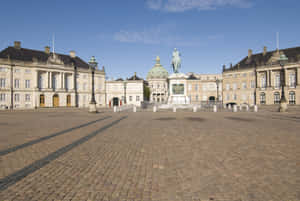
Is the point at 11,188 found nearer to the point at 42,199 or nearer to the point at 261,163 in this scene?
the point at 42,199

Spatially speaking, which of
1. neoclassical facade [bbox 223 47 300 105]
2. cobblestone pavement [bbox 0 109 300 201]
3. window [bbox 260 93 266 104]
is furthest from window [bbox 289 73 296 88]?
cobblestone pavement [bbox 0 109 300 201]

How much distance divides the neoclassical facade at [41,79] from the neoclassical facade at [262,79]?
41.3 m

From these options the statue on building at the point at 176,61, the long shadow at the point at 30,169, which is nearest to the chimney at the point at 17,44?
the statue on building at the point at 176,61

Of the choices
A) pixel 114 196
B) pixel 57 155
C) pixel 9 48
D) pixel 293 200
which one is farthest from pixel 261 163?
pixel 9 48

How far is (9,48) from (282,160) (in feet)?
194

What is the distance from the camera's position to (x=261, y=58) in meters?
59.8

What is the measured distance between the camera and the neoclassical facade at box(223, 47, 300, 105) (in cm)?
5075

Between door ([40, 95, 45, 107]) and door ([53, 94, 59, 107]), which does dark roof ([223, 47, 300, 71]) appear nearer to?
door ([53, 94, 59, 107])

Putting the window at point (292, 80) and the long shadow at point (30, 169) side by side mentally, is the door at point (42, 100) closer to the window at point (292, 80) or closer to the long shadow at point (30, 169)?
the long shadow at point (30, 169)

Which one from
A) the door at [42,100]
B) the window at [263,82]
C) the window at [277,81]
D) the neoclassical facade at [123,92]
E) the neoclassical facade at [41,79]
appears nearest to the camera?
the neoclassical facade at [41,79]

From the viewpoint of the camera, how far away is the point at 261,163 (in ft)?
16.5

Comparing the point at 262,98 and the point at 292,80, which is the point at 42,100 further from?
the point at 292,80

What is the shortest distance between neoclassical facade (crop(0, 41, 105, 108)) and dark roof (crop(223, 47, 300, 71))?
146ft

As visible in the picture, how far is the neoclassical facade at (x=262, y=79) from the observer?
50.8 metres
